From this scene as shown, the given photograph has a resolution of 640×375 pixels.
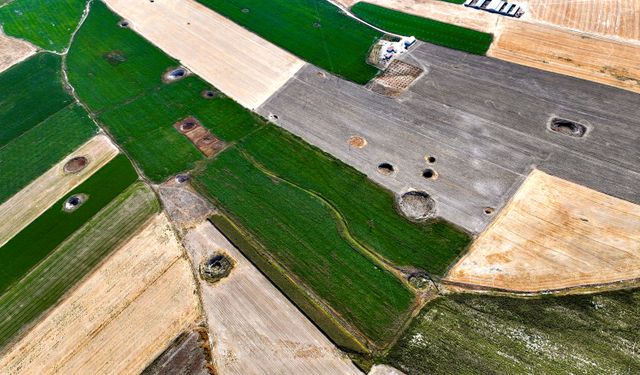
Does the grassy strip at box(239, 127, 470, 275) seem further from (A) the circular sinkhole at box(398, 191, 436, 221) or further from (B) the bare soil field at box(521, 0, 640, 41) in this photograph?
(B) the bare soil field at box(521, 0, 640, 41)

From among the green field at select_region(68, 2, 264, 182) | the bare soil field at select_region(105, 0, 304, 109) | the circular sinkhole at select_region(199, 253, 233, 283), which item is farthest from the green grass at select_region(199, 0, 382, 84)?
the circular sinkhole at select_region(199, 253, 233, 283)

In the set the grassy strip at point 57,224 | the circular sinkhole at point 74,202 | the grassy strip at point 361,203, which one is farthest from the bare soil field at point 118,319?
the grassy strip at point 361,203

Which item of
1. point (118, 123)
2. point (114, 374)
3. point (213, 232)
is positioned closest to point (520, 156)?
point (213, 232)

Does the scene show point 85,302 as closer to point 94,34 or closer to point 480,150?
point 480,150

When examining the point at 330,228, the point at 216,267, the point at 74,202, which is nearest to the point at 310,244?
the point at 330,228

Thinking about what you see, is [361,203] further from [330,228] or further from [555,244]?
[555,244]

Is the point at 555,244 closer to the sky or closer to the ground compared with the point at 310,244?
closer to the ground

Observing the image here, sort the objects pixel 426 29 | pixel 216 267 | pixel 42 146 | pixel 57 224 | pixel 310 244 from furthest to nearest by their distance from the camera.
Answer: pixel 426 29 < pixel 42 146 < pixel 57 224 < pixel 310 244 < pixel 216 267
